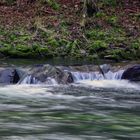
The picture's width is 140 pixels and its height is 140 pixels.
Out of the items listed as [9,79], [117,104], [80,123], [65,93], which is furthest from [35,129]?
[9,79]

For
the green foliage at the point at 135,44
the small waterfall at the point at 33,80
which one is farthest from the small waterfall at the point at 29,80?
the green foliage at the point at 135,44

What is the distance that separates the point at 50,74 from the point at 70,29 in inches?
281

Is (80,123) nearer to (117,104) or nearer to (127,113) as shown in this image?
(127,113)

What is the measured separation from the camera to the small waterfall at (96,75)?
1465cm

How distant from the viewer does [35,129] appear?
7746 mm

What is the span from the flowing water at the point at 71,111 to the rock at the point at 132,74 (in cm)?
82

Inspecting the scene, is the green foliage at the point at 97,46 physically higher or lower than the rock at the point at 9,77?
higher

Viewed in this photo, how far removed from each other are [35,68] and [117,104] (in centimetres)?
427

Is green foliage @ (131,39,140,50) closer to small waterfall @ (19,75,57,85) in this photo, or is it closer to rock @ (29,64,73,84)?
rock @ (29,64,73,84)

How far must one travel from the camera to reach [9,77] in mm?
13922

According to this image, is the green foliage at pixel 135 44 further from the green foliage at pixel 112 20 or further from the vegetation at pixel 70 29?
the green foliage at pixel 112 20

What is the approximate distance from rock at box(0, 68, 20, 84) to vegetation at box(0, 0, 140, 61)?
384 centimetres

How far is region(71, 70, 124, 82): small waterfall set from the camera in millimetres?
14653

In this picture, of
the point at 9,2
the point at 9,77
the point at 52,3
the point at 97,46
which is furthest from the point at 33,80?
the point at 9,2
